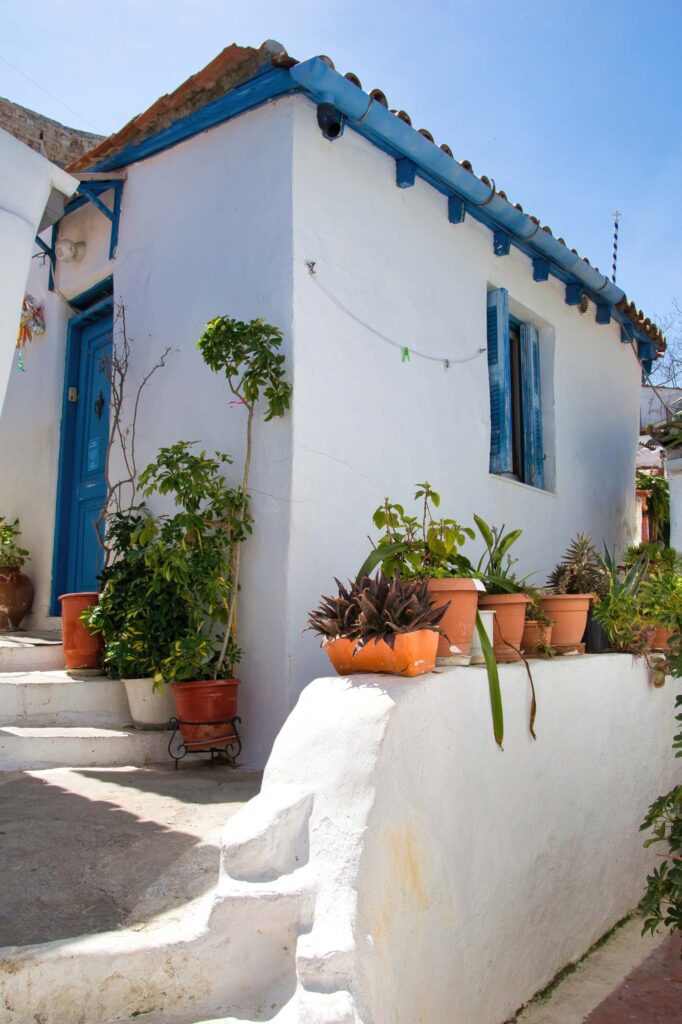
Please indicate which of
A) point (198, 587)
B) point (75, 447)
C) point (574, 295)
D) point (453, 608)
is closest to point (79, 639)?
point (198, 587)

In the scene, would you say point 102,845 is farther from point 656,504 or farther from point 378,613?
point 656,504

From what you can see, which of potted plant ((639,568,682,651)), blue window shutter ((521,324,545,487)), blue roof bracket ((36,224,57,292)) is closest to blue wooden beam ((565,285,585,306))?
blue window shutter ((521,324,545,487))

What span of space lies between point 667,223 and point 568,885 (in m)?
7.33

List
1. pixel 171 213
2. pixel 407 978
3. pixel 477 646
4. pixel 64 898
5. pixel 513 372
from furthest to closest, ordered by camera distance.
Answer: pixel 513 372
pixel 171 213
pixel 477 646
pixel 64 898
pixel 407 978

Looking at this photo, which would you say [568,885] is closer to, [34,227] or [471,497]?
[471,497]

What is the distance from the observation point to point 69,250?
625cm

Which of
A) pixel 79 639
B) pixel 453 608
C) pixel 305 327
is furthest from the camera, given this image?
pixel 79 639

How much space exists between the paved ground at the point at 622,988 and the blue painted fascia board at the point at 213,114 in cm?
456

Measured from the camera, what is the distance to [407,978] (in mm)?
2201

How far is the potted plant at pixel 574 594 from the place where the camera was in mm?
3943

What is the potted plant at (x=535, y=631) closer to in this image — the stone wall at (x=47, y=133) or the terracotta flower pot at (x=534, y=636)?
the terracotta flower pot at (x=534, y=636)

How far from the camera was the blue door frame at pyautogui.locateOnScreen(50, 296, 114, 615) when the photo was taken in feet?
20.2

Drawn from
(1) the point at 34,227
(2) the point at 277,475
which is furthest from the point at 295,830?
(1) the point at 34,227

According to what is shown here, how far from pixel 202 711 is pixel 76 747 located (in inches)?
25.4
